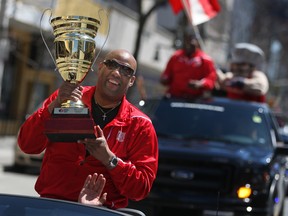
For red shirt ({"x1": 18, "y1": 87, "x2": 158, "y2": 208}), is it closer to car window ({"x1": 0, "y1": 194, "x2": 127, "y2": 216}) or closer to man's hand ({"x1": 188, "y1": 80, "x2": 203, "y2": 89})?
car window ({"x1": 0, "y1": 194, "x2": 127, "y2": 216})

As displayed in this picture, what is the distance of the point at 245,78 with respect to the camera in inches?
423

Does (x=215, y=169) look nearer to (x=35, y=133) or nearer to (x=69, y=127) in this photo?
(x=35, y=133)

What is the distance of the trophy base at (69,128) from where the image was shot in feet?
13.8

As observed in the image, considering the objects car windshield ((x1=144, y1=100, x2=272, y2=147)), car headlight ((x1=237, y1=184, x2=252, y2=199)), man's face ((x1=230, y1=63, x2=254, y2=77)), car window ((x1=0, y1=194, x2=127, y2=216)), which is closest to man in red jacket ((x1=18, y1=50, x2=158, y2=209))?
car window ((x1=0, y1=194, x2=127, y2=216))

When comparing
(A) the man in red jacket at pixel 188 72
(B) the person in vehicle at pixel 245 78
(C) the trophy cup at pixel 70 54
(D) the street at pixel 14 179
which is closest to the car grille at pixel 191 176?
(A) the man in red jacket at pixel 188 72

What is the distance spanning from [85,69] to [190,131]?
4.76 m

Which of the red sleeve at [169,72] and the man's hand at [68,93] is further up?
the red sleeve at [169,72]

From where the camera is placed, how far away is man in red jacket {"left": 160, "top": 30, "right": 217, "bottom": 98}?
404 inches

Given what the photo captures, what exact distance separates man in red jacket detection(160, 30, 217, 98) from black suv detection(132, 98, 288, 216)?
3.49 feet

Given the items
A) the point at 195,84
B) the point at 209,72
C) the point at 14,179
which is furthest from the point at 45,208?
the point at 14,179

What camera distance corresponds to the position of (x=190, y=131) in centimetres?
912

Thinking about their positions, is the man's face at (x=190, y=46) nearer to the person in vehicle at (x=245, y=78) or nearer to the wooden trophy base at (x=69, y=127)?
the person in vehicle at (x=245, y=78)

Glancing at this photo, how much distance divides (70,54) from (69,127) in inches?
18.3

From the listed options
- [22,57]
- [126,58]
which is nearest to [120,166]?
[126,58]
